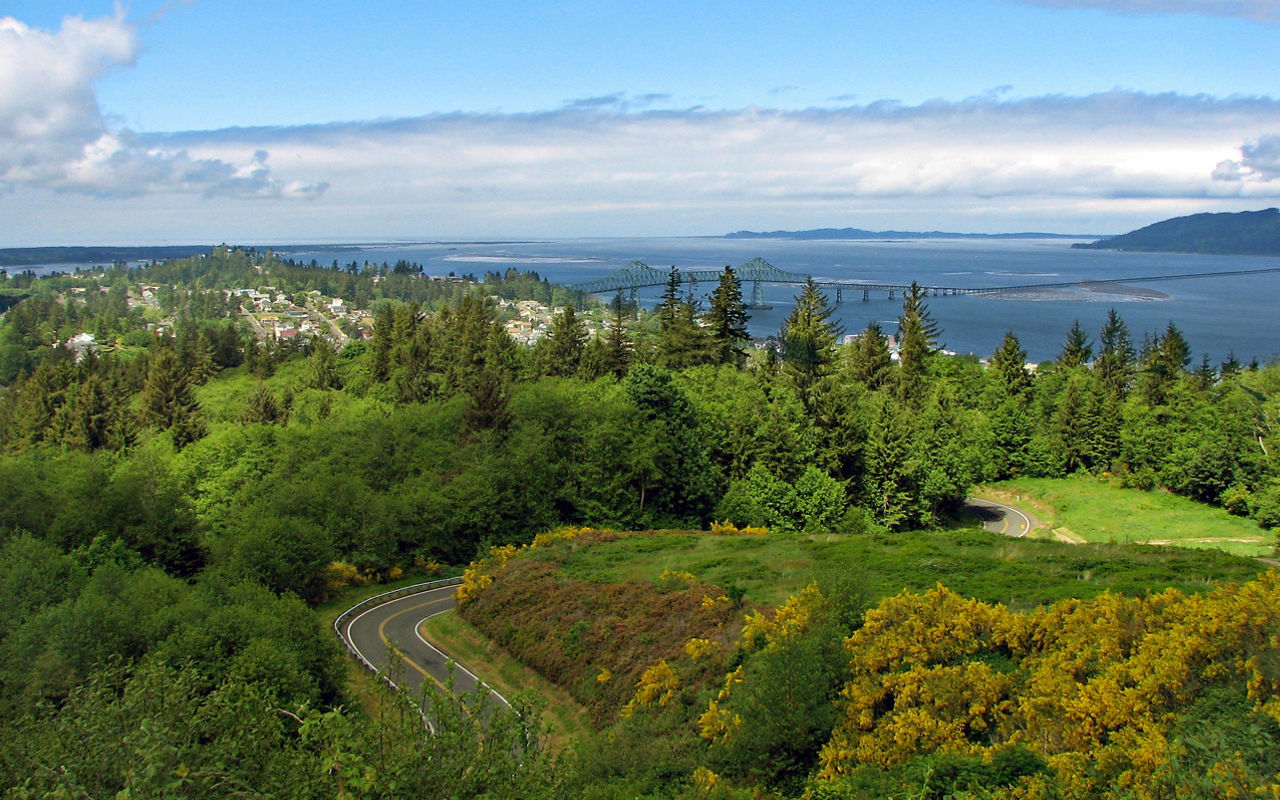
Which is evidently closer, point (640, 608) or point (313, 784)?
point (313, 784)

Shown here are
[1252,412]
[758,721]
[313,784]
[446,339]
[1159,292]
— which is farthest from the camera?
[1159,292]

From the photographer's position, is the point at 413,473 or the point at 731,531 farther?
the point at 413,473

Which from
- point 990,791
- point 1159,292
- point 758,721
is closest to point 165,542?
point 758,721

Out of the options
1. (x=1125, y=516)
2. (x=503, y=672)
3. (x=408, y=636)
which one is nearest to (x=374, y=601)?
(x=408, y=636)

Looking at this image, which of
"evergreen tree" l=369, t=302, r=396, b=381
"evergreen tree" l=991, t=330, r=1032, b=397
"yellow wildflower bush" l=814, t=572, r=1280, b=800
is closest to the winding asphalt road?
"yellow wildflower bush" l=814, t=572, r=1280, b=800

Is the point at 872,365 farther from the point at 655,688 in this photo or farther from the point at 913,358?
the point at 655,688

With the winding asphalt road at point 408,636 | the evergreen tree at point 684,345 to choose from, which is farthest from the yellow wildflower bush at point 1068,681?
the evergreen tree at point 684,345

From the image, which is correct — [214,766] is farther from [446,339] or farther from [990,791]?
[446,339]

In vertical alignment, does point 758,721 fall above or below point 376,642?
above
